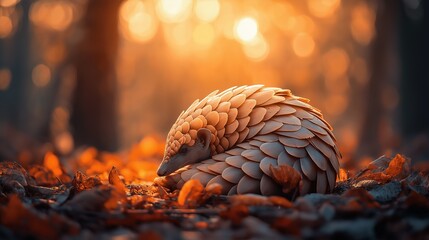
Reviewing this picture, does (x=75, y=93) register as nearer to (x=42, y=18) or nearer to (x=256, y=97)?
(x=256, y=97)

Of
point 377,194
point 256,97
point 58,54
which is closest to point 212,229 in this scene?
point 377,194

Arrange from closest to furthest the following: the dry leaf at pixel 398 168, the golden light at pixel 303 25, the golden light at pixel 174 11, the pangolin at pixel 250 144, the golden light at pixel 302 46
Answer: the pangolin at pixel 250 144, the dry leaf at pixel 398 168, the golden light at pixel 303 25, the golden light at pixel 174 11, the golden light at pixel 302 46

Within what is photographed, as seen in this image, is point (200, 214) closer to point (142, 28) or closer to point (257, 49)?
point (257, 49)

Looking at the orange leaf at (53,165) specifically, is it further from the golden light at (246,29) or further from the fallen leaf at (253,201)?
the golden light at (246,29)

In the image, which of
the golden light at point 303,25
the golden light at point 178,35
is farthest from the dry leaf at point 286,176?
the golden light at point 178,35

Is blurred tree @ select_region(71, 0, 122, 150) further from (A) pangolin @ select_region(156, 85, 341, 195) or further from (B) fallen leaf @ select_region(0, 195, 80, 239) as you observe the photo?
(B) fallen leaf @ select_region(0, 195, 80, 239)

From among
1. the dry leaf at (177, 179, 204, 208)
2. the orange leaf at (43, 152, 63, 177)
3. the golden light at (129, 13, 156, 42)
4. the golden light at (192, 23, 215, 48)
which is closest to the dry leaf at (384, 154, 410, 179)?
the dry leaf at (177, 179, 204, 208)

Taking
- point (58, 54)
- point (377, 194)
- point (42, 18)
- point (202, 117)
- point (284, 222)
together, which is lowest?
point (377, 194)
